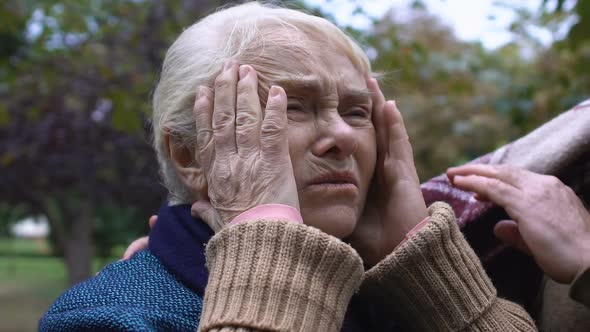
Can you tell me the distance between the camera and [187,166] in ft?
6.73

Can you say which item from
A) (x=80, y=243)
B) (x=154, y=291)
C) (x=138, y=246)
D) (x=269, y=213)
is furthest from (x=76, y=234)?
(x=269, y=213)

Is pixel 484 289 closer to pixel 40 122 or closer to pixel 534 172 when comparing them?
pixel 534 172

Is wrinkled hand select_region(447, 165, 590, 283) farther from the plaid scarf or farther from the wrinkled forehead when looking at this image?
the wrinkled forehead

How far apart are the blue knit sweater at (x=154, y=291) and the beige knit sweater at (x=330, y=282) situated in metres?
0.18

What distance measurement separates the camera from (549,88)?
5230 millimetres

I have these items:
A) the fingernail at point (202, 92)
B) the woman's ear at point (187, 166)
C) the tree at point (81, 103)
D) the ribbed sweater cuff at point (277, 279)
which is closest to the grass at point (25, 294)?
the tree at point (81, 103)

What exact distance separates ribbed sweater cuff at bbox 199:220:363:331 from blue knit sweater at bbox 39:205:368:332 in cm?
19

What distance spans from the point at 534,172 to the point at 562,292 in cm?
41

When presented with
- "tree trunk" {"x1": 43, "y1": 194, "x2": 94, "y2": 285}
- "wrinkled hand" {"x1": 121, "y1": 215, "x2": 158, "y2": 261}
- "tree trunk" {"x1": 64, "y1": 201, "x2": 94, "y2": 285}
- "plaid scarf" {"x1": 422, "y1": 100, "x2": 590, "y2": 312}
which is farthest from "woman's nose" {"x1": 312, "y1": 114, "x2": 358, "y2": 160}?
"tree trunk" {"x1": 64, "y1": 201, "x2": 94, "y2": 285}

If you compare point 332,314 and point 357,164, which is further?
point 357,164

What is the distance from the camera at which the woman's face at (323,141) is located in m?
1.88

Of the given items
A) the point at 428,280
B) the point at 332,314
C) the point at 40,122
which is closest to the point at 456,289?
the point at 428,280

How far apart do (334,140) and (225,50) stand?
454 millimetres

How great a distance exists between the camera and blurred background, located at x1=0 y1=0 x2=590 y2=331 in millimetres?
4590
